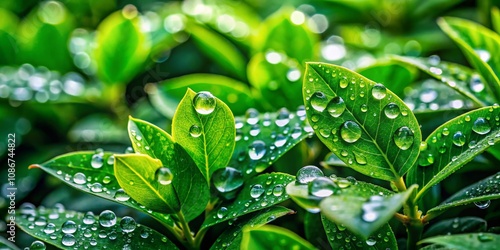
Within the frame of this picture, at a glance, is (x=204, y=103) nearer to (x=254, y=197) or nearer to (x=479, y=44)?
(x=254, y=197)

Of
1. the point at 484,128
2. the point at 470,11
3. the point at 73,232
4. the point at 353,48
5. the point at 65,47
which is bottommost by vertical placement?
the point at 73,232

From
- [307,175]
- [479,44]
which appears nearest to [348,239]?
[307,175]

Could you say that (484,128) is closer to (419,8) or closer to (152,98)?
(152,98)

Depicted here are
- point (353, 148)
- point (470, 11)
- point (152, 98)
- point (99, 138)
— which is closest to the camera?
point (353, 148)

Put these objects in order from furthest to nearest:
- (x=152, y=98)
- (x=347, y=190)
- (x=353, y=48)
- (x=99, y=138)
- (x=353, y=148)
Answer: (x=353, y=48), (x=99, y=138), (x=152, y=98), (x=353, y=148), (x=347, y=190)

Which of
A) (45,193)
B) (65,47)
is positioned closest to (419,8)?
(65,47)

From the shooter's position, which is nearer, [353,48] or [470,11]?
[353,48]

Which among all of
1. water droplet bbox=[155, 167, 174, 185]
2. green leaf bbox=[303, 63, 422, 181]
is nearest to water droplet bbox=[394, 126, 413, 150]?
green leaf bbox=[303, 63, 422, 181]
